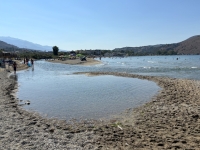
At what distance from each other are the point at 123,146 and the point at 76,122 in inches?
157

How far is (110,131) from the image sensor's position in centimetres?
936

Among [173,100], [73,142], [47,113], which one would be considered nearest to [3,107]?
[47,113]

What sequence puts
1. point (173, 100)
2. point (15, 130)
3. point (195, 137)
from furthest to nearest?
point (173, 100)
point (15, 130)
point (195, 137)

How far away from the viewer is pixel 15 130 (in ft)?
29.3

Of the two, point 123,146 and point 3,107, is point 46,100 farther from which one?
point 123,146

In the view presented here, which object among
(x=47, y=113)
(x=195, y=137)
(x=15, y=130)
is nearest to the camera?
(x=195, y=137)

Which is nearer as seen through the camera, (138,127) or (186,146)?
(186,146)

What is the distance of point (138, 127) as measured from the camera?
10.0 meters

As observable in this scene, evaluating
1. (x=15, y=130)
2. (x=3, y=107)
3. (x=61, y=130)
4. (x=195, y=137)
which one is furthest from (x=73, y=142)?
(x=3, y=107)

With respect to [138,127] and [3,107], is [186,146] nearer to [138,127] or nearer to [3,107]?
[138,127]

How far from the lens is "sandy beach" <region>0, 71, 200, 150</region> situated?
7650mm

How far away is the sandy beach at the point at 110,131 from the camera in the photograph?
25.1 ft

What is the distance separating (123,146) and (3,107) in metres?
9.14

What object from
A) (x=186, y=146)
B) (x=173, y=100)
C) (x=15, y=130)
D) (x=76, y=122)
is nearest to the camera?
(x=186, y=146)
